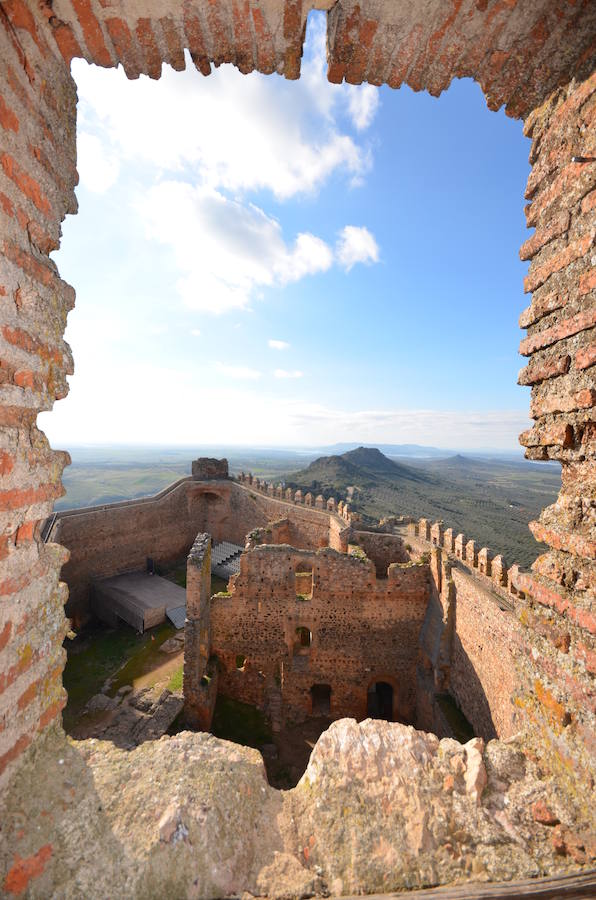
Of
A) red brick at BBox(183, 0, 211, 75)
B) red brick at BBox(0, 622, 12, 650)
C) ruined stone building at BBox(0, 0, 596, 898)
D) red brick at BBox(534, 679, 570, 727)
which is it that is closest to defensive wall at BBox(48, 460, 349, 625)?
red brick at BBox(534, 679, 570, 727)

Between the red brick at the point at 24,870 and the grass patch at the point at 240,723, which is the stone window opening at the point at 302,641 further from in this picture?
the red brick at the point at 24,870

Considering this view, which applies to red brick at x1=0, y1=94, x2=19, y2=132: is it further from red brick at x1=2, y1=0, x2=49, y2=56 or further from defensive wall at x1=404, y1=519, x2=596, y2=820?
defensive wall at x1=404, y1=519, x2=596, y2=820

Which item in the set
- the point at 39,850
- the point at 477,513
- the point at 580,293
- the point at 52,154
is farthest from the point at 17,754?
the point at 477,513

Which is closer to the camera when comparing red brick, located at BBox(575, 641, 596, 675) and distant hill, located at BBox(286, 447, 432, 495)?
red brick, located at BBox(575, 641, 596, 675)

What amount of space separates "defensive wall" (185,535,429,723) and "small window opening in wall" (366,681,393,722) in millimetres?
607

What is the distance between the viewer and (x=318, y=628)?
1182 cm

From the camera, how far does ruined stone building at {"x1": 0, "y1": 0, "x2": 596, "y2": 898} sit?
2.22 m

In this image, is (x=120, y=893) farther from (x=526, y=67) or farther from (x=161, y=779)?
(x=526, y=67)

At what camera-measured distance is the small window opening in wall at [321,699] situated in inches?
483

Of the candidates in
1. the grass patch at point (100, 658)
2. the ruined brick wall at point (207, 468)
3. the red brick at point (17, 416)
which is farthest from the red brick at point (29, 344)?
the ruined brick wall at point (207, 468)

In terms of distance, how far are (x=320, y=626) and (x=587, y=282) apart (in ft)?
38.1

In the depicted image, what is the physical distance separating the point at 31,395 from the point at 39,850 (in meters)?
2.69

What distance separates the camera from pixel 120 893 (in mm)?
2021

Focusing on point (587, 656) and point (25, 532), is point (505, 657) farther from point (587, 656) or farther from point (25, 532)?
point (25, 532)
